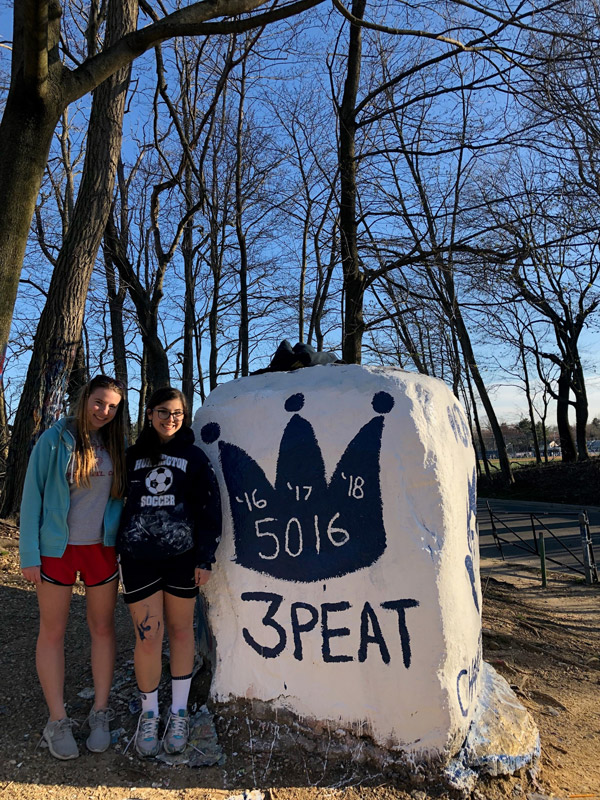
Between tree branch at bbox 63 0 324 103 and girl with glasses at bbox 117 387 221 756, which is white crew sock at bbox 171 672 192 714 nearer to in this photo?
girl with glasses at bbox 117 387 221 756

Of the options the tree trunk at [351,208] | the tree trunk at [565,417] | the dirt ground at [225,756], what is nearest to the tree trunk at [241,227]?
the tree trunk at [351,208]

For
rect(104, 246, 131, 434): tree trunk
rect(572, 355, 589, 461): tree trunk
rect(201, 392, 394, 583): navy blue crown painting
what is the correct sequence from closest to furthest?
rect(201, 392, 394, 583): navy blue crown painting, rect(104, 246, 131, 434): tree trunk, rect(572, 355, 589, 461): tree trunk

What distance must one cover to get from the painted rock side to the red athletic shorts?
576mm

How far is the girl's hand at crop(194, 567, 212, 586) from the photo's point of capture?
112 inches

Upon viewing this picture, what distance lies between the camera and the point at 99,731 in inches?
111

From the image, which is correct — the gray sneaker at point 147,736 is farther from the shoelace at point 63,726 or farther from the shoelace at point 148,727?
the shoelace at point 63,726

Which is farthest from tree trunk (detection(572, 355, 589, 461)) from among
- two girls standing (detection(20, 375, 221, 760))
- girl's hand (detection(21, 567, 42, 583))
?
girl's hand (detection(21, 567, 42, 583))

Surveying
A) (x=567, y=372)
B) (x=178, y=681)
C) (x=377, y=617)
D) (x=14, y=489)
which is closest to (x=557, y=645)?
(x=377, y=617)

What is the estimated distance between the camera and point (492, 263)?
7.32 meters

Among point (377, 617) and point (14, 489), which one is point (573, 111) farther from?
point (14, 489)

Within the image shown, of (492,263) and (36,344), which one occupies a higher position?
(492,263)

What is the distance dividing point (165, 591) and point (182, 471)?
1.97 feet

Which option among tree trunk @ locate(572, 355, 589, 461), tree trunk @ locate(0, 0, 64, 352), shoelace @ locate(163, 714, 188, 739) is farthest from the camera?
tree trunk @ locate(572, 355, 589, 461)

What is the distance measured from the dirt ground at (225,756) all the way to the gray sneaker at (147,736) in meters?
0.05
